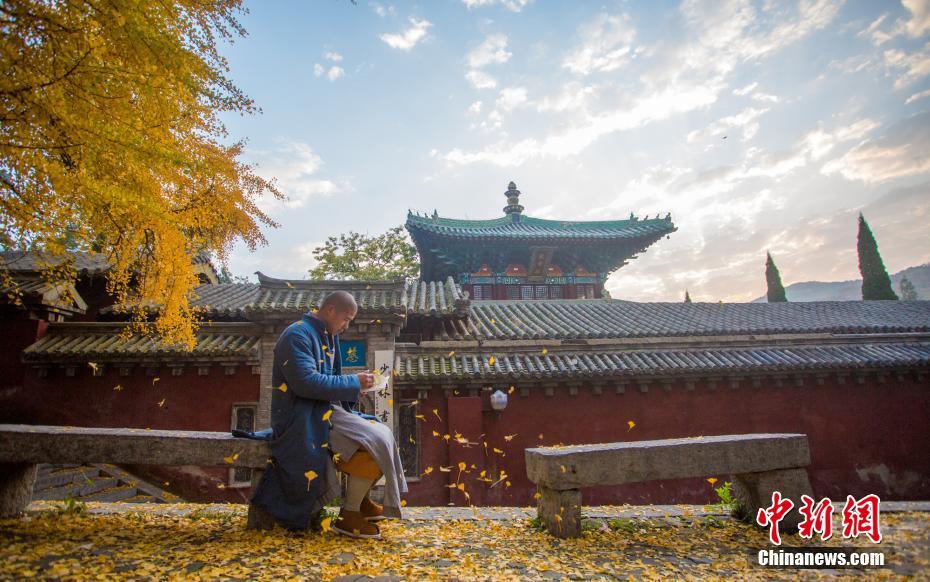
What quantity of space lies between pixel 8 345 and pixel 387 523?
10.0 metres

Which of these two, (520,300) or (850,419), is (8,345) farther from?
(850,419)

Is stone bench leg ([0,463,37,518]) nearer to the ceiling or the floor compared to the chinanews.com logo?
nearer to the ceiling

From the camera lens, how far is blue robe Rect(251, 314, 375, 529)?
3.12 m

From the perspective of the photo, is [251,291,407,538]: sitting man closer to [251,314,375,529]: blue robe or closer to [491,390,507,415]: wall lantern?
[251,314,375,529]: blue robe

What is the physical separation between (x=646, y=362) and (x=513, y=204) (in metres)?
10.2

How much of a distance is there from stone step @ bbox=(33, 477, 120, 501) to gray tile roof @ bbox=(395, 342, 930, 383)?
530 cm

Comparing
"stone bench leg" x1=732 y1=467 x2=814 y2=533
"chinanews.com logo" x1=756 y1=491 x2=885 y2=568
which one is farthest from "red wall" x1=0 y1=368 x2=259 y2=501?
"chinanews.com logo" x1=756 y1=491 x2=885 y2=568

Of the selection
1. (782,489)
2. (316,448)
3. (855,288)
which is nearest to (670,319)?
(782,489)

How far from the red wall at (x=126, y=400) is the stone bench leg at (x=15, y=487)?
562cm

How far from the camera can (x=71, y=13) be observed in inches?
149

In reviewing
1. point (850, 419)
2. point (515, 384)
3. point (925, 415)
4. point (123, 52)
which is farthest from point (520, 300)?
point (123, 52)

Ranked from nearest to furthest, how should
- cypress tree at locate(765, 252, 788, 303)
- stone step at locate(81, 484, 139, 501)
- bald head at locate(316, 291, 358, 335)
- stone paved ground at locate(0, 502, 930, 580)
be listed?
stone paved ground at locate(0, 502, 930, 580) < bald head at locate(316, 291, 358, 335) < stone step at locate(81, 484, 139, 501) < cypress tree at locate(765, 252, 788, 303)

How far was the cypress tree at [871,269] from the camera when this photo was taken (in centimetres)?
2138

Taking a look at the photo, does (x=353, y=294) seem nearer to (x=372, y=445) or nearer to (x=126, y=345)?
(x=126, y=345)
